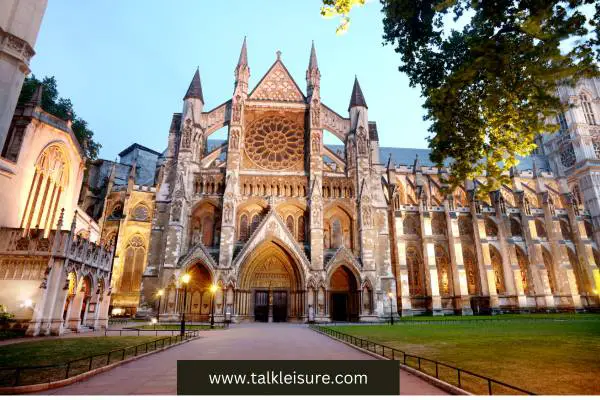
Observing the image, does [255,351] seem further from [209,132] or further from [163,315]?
[209,132]

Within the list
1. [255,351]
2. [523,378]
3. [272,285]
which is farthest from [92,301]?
[523,378]

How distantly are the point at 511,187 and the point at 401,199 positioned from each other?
16501 millimetres

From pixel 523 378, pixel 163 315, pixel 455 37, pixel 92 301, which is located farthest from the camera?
pixel 163 315

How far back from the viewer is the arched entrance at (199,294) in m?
26.2

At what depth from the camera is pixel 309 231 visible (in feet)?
90.4

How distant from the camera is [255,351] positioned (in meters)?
9.80

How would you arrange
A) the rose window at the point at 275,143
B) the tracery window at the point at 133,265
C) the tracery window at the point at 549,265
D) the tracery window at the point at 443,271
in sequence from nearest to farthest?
the rose window at the point at 275,143
the tracery window at the point at 133,265
the tracery window at the point at 443,271
the tracery window at the point at 549,265

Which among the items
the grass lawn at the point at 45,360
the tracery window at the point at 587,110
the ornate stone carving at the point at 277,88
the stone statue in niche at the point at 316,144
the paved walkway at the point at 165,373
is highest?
the tracery window at the point at 587,110

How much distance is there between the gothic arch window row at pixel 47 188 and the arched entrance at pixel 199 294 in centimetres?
1055

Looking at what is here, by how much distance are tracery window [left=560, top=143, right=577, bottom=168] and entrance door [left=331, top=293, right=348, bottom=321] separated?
4485 centimetres

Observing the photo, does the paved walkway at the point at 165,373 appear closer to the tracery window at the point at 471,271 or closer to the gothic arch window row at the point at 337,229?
the gothic arch window row at the point at 337,229

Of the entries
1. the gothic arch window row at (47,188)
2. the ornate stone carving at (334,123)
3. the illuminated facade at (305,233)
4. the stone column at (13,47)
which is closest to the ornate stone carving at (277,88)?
the illuminated facade at (305,233)

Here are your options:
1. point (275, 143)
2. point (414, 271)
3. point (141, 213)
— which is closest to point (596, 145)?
point (414, 271)

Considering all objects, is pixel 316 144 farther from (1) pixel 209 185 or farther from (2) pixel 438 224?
(2) pixel 438 224
